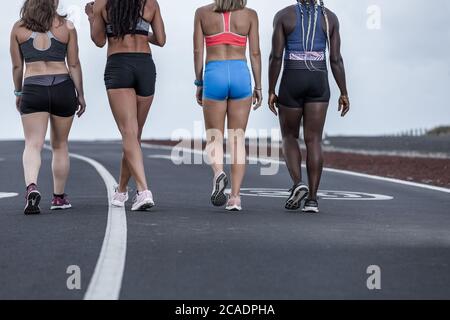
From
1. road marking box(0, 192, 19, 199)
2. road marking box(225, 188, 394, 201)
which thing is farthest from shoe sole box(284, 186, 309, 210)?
road marking box(0, 192, 19, 199)

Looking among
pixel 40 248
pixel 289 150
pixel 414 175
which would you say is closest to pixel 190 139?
pixel 414 175

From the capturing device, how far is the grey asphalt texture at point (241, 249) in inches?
249

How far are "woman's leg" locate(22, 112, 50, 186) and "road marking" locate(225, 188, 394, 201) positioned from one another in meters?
3.63

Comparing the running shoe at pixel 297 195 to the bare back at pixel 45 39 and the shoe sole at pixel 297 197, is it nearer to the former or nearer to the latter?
the shoe sole at pixel 297 197

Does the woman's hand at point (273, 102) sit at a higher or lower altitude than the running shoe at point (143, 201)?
higher

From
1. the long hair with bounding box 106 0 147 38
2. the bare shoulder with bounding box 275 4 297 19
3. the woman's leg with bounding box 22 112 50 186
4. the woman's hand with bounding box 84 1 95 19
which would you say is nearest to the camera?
the long hair with bounding box 106 0 147 38

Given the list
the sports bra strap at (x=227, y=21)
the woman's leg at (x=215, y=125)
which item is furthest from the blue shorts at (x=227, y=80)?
the sports bra strap at (x=227, y=21)

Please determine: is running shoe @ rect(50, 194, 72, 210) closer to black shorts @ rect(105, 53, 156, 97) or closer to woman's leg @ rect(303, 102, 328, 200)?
black shorts @ rect(105, 53, 156, 97)

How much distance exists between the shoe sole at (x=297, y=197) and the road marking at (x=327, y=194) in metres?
2.50

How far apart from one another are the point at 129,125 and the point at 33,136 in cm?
101

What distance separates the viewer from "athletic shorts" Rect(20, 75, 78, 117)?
11.0 meters

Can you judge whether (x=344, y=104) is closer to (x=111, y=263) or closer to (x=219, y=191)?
(x=219, y=191)

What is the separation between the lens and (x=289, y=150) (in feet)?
38.7
